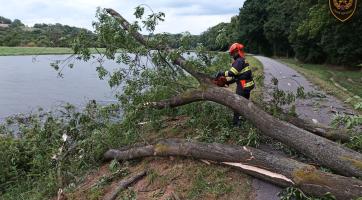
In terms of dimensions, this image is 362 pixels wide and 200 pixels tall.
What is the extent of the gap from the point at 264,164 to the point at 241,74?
256 centimetres

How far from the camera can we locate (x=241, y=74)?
891 cm

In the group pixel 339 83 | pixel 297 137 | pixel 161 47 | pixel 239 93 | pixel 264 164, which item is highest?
pixel 161 47

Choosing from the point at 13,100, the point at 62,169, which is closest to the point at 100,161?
the point at 62,169

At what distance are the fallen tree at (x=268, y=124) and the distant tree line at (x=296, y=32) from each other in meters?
1.39

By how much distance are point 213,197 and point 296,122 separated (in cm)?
273

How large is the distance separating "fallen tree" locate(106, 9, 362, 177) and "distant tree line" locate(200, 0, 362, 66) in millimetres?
1390

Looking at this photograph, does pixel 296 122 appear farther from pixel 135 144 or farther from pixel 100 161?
pixel 100 161

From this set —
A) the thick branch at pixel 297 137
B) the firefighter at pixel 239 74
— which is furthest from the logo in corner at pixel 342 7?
the thick branch at pixel 297 137

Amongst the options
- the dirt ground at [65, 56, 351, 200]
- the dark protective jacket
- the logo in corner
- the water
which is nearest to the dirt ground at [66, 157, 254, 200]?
the dirt ground at [65, 56, 351, 200]

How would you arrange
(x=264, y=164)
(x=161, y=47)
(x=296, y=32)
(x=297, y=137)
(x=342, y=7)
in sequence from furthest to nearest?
(x=296, y=32) → (x=342, y=7) → (x=161, y=47) → (x=297, y=137) → (x=264, y=164)

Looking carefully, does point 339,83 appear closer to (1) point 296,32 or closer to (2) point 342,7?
(2) point 342,7

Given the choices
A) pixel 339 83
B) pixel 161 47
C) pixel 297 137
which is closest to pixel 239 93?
pixel 161 47

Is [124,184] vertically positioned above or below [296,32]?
below

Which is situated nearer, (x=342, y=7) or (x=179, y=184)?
(x=179, y=184)
